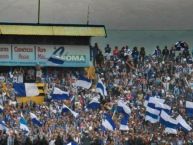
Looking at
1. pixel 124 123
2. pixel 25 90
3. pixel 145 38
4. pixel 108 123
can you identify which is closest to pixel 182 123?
pixel 124 123

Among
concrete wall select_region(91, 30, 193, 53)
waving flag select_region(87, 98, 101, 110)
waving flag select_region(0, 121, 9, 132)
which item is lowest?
waving flag select_region(0, 121, 9, 132)

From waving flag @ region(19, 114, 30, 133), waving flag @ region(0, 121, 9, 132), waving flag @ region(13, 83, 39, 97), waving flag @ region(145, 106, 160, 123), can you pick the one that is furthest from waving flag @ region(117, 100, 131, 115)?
waving flag @ region(0, 121, 9, 132)

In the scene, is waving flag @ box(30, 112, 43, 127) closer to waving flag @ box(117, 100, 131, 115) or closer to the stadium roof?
waving flag @ box(117, 100, 131, 115)

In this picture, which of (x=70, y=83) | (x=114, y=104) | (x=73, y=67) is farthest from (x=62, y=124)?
(x=73, y=67)

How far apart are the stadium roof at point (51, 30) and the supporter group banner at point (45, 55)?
913mm

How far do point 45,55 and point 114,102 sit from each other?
6579 mm

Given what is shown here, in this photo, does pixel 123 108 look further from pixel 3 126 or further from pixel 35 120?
pixel 3 126

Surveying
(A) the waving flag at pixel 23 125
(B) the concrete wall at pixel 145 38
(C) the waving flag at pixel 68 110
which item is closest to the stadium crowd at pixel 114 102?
(A) the waving flag at pixel 23 125

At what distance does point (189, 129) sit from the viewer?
3206cm

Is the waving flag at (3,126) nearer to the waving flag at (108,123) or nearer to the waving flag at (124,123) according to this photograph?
the waving flag at (108,123)

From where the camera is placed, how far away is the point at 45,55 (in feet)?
135

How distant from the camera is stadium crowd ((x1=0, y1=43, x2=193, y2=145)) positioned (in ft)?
103

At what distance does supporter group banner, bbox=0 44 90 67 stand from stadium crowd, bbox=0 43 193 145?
59 cm

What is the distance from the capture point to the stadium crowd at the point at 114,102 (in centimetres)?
3150
